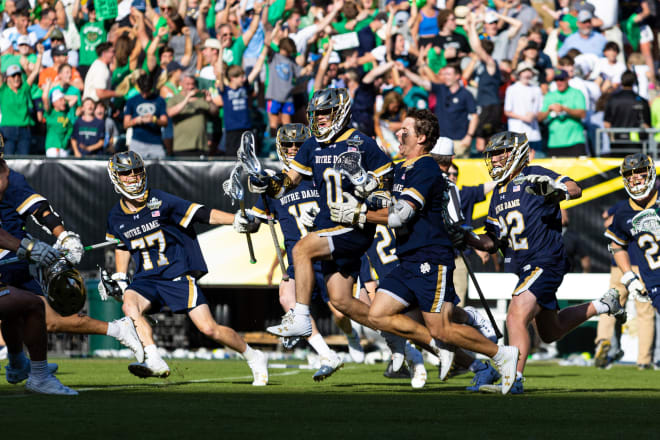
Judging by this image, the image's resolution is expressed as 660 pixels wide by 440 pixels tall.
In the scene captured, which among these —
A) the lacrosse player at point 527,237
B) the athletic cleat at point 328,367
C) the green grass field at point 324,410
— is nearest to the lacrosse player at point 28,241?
the green grass field at point 324,410

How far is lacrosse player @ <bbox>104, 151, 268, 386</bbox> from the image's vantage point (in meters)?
10.1

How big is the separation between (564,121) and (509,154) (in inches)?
282

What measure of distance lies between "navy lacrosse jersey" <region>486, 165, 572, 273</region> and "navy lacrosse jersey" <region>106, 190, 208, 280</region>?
264 cm

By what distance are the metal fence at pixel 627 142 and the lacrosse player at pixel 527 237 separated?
249 inches

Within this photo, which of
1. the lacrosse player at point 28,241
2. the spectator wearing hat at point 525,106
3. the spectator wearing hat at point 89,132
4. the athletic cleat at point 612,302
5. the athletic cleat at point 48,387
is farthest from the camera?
the spectator wearing hat at point 89,132

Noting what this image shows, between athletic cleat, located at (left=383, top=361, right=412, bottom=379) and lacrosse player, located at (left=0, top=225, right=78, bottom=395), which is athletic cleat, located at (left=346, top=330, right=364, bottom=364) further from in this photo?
lacrosse player, located at (left=0, top=225, right=78, bottom=395)

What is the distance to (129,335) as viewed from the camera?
9477mm

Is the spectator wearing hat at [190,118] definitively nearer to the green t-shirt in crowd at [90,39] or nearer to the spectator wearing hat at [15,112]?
the spectator wearing hat at [15,112]

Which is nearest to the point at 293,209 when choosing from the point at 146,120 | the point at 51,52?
the point at 146,120

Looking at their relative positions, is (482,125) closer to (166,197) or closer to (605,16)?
(605,16)

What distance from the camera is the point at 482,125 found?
54.7ft

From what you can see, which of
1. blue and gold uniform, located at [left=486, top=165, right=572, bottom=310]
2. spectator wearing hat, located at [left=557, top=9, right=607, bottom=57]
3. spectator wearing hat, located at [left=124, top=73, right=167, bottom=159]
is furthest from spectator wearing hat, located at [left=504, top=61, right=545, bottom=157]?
blue and gold uniform, located at [left=486, top=165, right=572, bottom=310]

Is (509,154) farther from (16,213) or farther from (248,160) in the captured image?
(16,213)

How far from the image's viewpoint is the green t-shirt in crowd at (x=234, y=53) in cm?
1789
